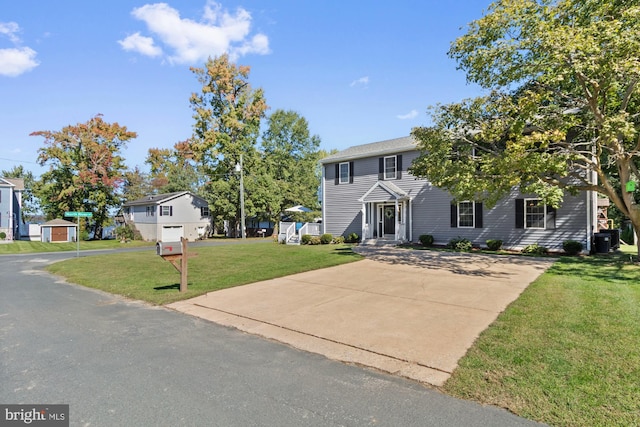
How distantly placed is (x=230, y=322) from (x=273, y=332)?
3.12ft

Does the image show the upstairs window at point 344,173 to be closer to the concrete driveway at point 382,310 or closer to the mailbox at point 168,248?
the concrete driveway at point 382,310

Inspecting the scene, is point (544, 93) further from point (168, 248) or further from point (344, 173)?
point (344, 173)

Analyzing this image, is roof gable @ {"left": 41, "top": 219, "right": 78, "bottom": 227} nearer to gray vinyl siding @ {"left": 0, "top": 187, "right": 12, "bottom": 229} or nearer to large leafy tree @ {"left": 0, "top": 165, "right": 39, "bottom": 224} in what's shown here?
gray vinyl siding @ {"left": 0, "top": 187, "right": 12, "bottom": 229}

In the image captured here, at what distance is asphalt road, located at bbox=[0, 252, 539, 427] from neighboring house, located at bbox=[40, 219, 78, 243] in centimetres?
3569

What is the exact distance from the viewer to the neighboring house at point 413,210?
14445mm

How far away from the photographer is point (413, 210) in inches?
730

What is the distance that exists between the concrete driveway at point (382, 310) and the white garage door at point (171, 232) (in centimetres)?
2803

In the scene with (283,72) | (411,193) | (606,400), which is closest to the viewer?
(606,400)

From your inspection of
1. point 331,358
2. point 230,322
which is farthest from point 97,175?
point 331,358

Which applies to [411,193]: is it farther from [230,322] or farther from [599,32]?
[230,322]

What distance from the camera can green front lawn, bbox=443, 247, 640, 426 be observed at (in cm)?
289

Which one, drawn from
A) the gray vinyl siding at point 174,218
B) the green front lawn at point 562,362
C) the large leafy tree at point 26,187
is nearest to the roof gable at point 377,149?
the green front lawn at point 562,362

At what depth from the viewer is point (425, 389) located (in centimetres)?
337

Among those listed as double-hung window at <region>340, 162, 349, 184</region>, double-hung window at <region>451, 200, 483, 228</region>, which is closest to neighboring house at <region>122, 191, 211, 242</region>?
double-hung window at <region>340, 162, 349, 184</region>
